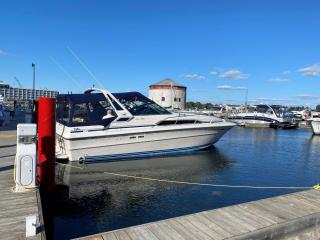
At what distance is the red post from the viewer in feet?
29.9

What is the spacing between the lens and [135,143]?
17.2 meters

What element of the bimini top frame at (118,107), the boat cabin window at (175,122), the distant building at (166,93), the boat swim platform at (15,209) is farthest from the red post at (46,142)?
the distant building at (166,93)

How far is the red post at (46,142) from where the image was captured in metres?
9.12

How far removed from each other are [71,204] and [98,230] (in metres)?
2.10

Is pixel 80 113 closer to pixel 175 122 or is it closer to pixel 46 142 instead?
pixel 175 122

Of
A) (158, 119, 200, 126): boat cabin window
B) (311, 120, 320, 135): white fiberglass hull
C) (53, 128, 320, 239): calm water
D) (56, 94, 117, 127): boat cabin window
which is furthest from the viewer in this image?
(311, 120, 320, 135): white fiberglass hull

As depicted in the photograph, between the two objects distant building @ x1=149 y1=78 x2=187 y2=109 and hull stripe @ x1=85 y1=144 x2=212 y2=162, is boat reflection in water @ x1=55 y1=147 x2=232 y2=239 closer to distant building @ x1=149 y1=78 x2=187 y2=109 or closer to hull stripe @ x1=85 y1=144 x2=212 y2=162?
hull stripe @ x1=85 y1=144 x2=212 y2=162

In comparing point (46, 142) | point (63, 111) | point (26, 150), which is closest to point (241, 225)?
point (26, 150)

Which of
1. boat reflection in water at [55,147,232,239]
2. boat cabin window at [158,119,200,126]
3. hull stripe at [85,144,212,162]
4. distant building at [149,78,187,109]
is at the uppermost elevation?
distant building at [149,78,187,109]

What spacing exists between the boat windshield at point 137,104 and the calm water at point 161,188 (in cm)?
251

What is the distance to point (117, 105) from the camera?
677 inches

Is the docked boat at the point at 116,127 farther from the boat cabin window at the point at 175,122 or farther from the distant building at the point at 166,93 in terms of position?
the distant building at the point at 166,93

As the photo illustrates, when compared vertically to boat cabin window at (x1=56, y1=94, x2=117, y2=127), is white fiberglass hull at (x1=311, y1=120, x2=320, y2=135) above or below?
below

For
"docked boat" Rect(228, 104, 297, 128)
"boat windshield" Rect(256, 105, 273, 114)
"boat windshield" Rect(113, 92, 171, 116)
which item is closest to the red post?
"boat windshield" Rect(113, 92, 171, 116)
